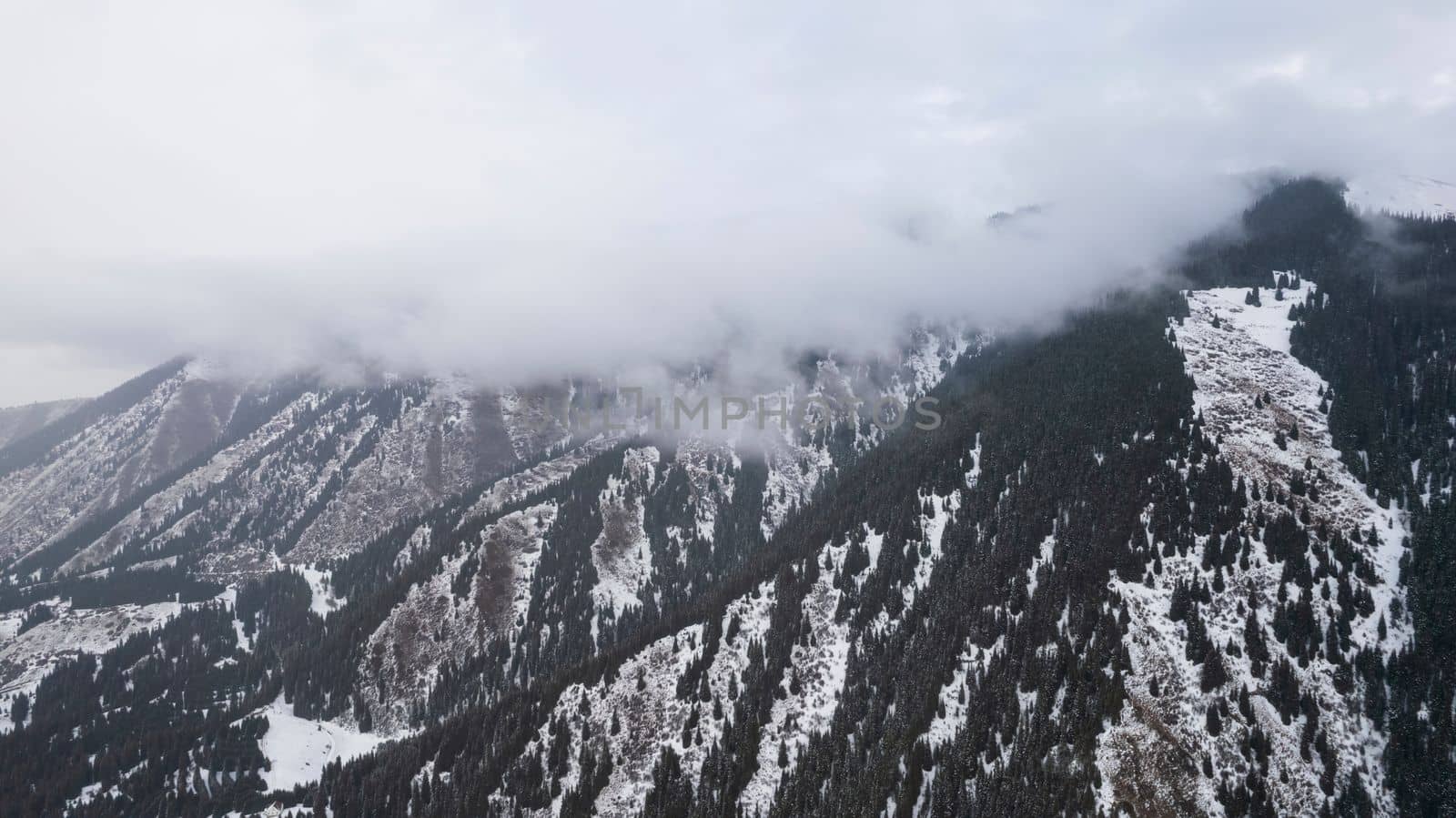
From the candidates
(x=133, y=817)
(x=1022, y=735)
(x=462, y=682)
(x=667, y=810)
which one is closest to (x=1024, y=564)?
(x=1022, y=735)

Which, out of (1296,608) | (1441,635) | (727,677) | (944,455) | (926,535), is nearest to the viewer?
(1441,635)

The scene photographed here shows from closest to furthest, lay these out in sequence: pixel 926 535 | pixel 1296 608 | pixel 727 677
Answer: pixel 1296 608 → pixel 727 677 → pixel 926 535

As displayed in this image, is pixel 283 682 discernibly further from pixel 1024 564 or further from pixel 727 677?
pixel 1024 564

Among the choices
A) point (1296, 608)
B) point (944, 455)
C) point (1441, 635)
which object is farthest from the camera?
point (944, 455)

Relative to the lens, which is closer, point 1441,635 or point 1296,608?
point 1441,635

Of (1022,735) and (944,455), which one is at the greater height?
(944,455)

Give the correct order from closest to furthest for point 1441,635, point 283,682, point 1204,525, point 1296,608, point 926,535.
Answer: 1. point 1441,635
2. point 1296,608
3. point 1204,525
4. point 926,535
5. point 283,682

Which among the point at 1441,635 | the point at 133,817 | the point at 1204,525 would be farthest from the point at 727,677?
the point at 133,817

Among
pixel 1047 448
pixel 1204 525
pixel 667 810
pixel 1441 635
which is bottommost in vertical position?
pixel 667 810

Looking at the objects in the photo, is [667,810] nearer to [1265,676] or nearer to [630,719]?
[630,719]
